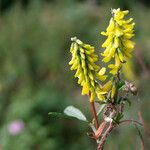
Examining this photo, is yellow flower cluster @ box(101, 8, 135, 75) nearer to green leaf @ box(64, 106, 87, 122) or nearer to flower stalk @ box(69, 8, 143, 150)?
flower stalk @ box(69, 8, 143, 150)

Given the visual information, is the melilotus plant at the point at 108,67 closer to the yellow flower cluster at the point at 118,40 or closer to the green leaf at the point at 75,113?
the yellow flower cluster at the point at 118,40

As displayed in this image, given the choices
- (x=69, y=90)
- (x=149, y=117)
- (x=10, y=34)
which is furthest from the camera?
(x=10, y=34)

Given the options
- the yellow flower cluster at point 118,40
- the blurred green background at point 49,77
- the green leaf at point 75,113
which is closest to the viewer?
the yellow flower cluster at point 118,40

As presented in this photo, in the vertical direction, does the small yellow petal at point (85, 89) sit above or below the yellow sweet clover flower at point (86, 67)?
below

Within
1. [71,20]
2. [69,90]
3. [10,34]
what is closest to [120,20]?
[69,90]

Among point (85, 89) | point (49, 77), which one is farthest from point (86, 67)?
point (49, 77)

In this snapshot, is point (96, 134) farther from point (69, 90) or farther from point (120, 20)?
point (69, 90)

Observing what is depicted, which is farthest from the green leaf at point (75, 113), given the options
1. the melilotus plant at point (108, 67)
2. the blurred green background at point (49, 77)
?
the blurred green background at point (49, 77)

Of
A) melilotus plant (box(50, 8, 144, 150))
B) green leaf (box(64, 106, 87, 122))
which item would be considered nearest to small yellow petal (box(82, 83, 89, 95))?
melilotus plant (box(50, 8, 144, 150))
